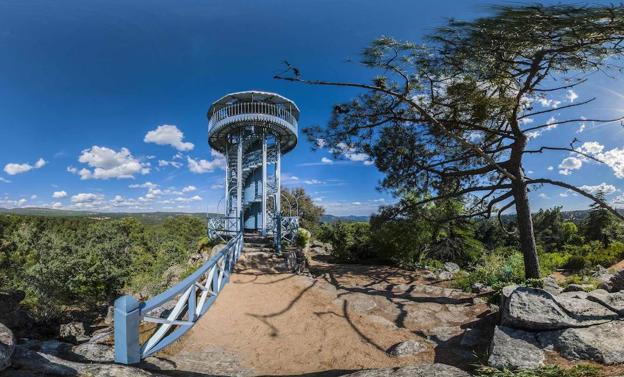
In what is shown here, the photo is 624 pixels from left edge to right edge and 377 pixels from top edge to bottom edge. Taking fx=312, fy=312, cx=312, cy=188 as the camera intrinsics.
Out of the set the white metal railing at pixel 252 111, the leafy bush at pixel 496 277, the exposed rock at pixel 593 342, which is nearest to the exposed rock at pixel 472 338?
the exposed rock at pixel 593 342

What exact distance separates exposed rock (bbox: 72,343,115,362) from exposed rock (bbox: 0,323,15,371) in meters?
1.26

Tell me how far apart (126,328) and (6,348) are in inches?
33.8

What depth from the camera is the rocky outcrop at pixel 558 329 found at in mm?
3459

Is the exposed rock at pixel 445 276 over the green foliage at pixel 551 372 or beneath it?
beneath

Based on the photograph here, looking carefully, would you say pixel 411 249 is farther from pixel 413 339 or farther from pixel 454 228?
pixel 413 339

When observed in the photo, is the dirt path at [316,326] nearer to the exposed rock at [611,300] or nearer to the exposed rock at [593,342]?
the exposed rock at [593,342]

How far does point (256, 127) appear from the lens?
15055 mm

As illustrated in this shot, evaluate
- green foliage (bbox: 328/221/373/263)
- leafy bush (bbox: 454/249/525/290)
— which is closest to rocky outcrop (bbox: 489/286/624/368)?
leafy bush (bbox: 454/249/525/290)

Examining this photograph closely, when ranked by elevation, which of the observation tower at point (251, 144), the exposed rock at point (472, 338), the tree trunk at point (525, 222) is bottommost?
the exposed rock at point (472, 338)

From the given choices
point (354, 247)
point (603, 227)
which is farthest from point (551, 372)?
point (603, 227)

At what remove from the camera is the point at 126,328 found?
2844mm

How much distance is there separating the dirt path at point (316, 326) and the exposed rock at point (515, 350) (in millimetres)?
777

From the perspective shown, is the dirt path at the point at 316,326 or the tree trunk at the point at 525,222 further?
the tree trunk at the point at 525,222

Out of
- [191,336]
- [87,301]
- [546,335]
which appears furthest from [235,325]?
[87,301]
